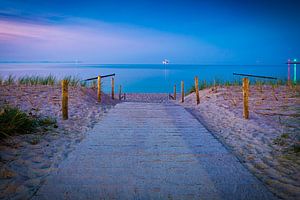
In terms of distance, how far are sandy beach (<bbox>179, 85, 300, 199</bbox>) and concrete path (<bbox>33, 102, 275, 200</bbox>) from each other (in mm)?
320

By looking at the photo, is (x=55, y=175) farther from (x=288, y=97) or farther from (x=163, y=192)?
(x=288, y=97)

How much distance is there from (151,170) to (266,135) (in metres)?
3.04

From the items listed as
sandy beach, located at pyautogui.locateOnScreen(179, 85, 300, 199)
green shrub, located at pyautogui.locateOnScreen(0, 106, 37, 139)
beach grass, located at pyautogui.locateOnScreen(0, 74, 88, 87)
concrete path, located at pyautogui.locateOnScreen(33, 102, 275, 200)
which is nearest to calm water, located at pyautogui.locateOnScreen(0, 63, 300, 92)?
beach grass, located at pyautogui.locateOnScreen(0, 74, 88, 87)

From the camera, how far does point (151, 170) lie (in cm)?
336

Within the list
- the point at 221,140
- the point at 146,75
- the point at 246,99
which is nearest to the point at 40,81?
the point at 246,99

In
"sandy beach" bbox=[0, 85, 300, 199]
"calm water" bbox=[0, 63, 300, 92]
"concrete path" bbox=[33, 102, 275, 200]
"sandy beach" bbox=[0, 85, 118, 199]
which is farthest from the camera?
"calm water" bbox=[0, 63, 300, 92]

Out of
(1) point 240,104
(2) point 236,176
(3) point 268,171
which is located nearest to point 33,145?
(2) point 236,176

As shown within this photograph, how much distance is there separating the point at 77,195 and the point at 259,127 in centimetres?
456

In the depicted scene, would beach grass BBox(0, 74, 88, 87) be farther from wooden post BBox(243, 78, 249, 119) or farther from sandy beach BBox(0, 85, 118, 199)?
wooden post BBox(243, 78, 249, 119)

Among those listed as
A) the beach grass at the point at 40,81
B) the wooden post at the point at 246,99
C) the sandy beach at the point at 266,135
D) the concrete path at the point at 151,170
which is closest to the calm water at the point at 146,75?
the beach grass at the point at 40,81

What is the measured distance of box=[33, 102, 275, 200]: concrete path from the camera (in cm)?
279

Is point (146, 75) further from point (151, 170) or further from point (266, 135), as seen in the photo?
point (151, 170)

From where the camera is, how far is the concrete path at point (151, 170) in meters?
2.79

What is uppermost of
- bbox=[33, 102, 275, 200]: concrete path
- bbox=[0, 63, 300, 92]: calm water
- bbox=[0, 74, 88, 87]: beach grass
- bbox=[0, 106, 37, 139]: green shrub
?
bbox=[0, 63, 300, 92]: calm water
